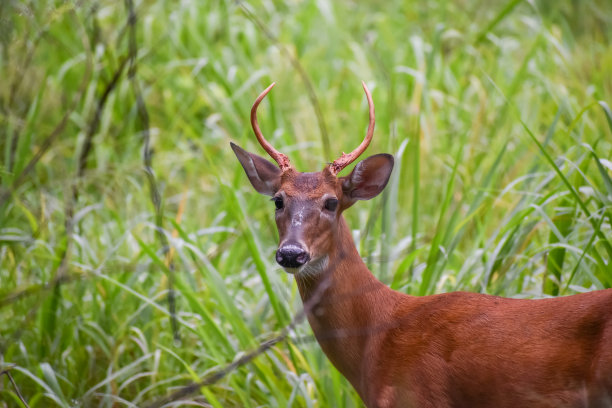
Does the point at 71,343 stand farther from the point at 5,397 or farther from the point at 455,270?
the point at 455,270

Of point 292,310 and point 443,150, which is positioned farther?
point 443,150

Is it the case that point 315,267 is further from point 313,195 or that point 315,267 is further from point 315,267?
point 313,195

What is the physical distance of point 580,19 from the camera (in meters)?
6.79

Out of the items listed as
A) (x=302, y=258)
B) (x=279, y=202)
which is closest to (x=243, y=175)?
(x=279, y=202)

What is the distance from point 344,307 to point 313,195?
398 mm

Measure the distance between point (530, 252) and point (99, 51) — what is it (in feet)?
11.3

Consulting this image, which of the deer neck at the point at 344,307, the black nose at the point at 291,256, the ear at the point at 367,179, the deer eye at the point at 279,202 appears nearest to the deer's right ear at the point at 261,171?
the deer eye at the point at 279,202

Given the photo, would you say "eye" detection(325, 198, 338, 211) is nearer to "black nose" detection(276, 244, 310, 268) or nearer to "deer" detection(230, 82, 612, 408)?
"deer" detection(230, 82, 612, 408)

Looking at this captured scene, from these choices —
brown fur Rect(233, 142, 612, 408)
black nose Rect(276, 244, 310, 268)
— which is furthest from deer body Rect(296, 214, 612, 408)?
black nose Rect(276, 244, 310, 268)

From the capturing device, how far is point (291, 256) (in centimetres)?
264

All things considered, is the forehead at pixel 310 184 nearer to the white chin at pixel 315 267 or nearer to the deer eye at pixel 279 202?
the deer eye at pixel 279 202

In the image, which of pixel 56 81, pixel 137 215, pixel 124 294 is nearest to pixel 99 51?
pixel 56 81

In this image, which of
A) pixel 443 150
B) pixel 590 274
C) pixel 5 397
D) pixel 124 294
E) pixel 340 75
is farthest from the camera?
pixel 340 75

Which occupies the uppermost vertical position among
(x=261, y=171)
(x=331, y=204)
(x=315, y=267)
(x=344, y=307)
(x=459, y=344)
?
(x=261, y=171)
